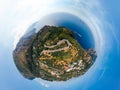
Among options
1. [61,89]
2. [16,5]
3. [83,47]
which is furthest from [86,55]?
[16,5]

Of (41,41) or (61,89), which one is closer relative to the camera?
(41,41)

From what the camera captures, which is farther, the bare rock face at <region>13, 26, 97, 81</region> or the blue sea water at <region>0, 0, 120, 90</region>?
the blue sea water at <region>0, 0, 120, 90</region>

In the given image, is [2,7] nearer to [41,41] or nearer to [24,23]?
[24,23]

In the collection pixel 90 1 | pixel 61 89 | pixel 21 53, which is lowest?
pixel 61 89

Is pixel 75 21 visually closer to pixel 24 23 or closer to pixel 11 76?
pixel 24 23

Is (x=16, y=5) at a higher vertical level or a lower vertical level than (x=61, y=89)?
higher
